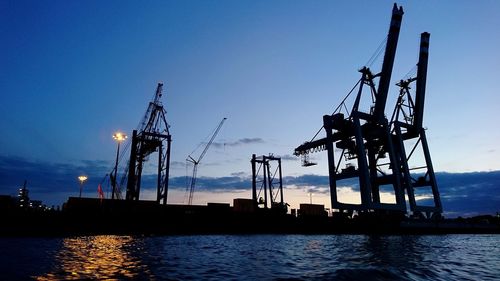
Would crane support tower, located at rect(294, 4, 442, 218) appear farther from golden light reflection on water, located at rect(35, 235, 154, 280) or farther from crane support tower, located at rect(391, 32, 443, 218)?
golden light reflection on water, located at rect(35, 235, 154, 280)

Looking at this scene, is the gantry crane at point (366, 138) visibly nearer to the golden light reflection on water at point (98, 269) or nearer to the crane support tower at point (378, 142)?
the crane support tower at point (378, 142)

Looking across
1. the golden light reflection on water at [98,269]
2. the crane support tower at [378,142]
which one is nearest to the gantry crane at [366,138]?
the crane support tower at [378,142]

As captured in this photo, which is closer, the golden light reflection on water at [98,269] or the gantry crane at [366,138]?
the golden light reflection on water at [98,269]

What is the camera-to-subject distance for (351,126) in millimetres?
55750

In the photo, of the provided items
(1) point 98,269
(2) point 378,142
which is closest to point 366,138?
(2) point 378,142

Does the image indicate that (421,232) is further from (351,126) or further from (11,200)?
(11,200)

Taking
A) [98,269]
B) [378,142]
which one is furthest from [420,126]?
[98,269]

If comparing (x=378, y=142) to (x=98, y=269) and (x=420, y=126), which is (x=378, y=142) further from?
(x=98, y=269)

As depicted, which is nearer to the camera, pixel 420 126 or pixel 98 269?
pixel 98 269

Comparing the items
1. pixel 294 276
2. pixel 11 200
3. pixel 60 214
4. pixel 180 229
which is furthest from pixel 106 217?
pixel 294 276

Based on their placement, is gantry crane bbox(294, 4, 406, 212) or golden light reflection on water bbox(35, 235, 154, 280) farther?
gantry crane bbox(294, 4, 406, 212)

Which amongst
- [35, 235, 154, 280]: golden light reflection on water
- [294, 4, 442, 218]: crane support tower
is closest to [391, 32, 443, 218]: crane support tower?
[294, 4, 442, 218]: crane support tower

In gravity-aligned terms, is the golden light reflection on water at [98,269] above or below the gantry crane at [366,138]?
below

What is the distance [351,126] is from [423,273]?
4342cm
